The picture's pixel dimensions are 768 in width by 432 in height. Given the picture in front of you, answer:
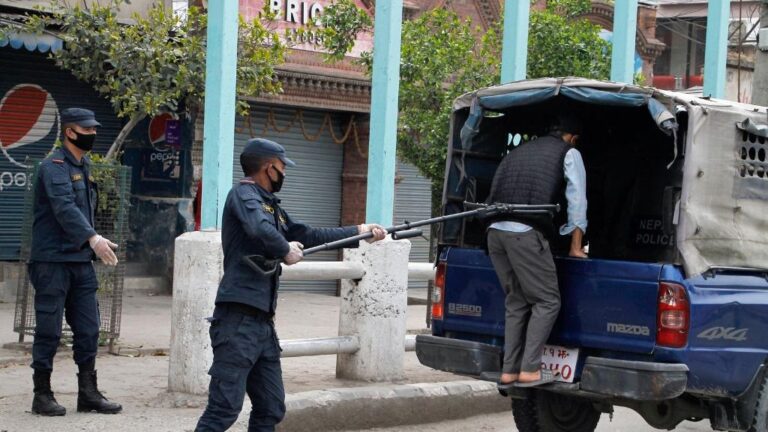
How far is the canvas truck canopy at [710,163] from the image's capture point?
7137mm

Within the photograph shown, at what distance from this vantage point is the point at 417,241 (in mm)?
20062

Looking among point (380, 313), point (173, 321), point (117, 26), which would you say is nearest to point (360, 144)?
point (117, 26)

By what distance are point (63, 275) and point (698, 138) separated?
13.1 ft

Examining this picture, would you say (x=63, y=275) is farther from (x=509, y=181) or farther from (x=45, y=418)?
(x=509, y=181)

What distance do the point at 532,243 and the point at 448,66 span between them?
21.4ft

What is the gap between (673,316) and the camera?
6895 mm

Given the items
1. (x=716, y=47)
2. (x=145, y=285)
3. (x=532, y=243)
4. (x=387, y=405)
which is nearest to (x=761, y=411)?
(x=532, y=243)

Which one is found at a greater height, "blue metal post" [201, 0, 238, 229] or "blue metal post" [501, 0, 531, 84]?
"blue metal post" [501, 0, 531, 84]

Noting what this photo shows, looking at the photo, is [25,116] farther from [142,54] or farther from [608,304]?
[608,304]

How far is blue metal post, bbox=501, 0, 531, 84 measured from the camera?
10.9 m

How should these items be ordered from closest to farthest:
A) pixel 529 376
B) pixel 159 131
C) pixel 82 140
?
1. pixel 529 376
2. pixel 82 140
3. pixel 159 131

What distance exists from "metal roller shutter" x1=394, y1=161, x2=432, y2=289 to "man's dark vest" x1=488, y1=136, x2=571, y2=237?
11407 mm

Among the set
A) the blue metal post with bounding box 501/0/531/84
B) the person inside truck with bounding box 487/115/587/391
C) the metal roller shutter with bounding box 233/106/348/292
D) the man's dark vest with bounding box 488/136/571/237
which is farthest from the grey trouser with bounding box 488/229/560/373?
the metal roller shutter with bounding box 233/106/348/292

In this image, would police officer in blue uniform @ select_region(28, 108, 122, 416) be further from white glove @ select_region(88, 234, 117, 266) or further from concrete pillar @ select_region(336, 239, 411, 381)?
concrete pillar @ select_region(336, 239, 411, 381)
